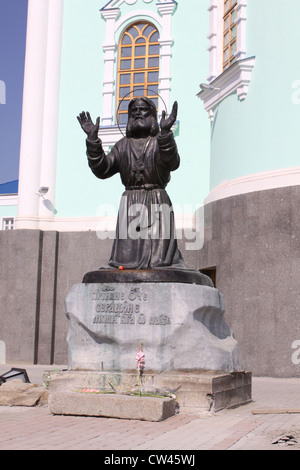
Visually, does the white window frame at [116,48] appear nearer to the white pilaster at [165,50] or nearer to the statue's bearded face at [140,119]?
the white pilaster at [165,50]

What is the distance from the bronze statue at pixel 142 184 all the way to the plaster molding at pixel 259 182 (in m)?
5.28

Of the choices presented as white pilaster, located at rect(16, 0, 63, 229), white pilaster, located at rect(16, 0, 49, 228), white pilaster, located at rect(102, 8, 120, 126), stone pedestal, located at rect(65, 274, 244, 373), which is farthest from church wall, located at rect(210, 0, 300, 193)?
stone pedestal, located at rect(65, 274, 244, 373)

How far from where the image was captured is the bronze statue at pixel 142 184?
775 centimetres

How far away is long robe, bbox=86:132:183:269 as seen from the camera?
775 centimetres

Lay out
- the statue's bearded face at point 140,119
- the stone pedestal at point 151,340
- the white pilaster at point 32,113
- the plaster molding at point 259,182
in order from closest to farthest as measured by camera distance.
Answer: the stone pedestal at point 151,340 → the statue's bearded face at point 140,119 → the plaster molding at point 259,182 → the white pilaster at point 32,113

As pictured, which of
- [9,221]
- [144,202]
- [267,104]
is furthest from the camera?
[9,221]

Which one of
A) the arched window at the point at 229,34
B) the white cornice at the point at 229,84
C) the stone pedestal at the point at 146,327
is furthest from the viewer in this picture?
the arched window at the point at 229,34

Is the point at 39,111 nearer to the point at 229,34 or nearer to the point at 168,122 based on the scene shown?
the point at 229,34

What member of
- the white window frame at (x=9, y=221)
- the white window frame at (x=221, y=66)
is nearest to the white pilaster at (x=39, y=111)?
the white window frame at (x=221, y=66)

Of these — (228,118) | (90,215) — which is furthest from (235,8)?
(90,215)

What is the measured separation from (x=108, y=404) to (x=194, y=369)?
4.11 ft

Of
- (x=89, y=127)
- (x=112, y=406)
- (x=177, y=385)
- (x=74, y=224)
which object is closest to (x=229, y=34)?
(x=74, y=224)

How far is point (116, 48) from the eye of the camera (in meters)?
17.5

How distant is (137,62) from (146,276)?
448 inches
